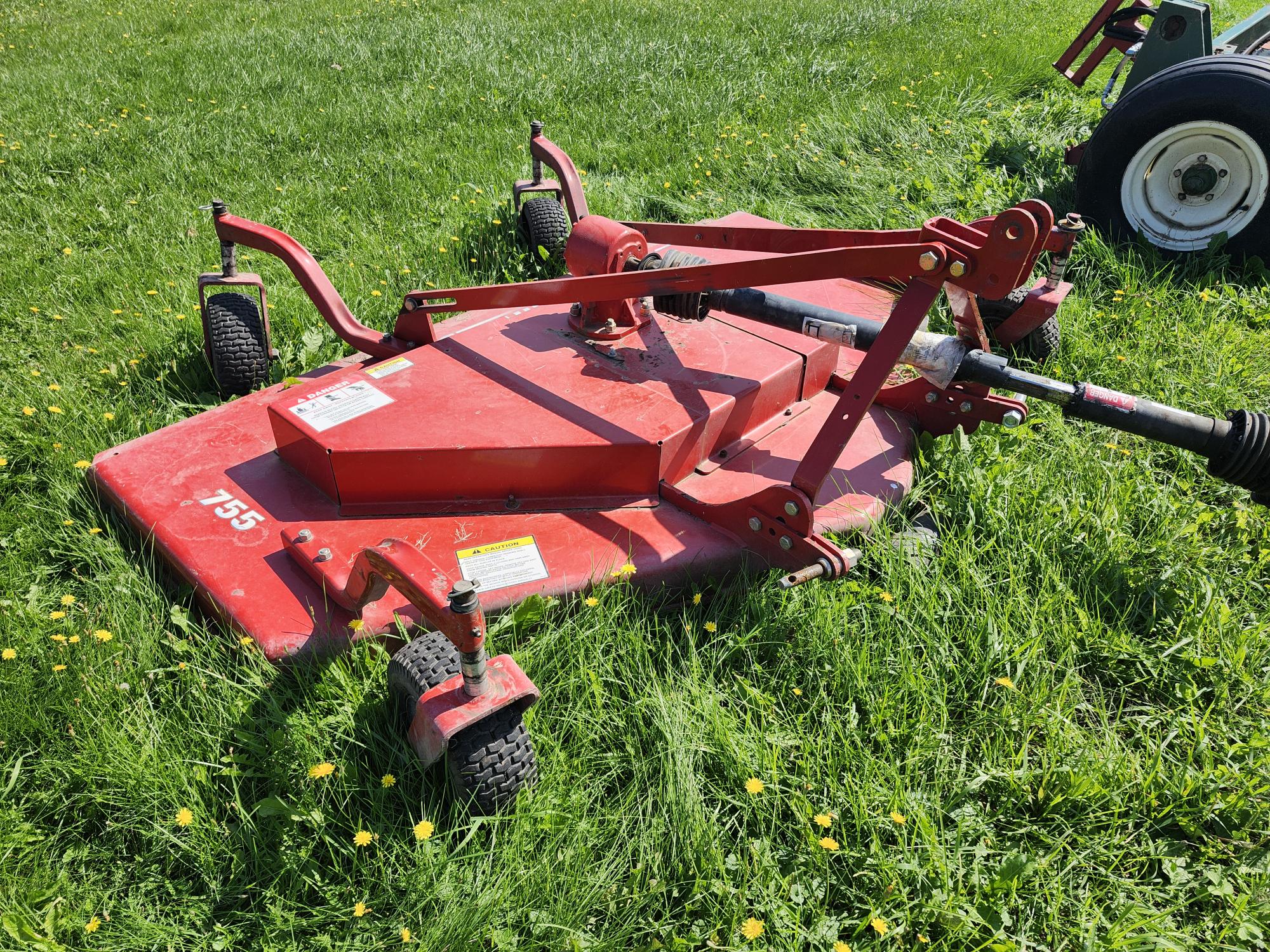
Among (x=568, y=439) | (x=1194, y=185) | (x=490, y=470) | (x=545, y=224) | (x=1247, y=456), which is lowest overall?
(x=490, y=470)

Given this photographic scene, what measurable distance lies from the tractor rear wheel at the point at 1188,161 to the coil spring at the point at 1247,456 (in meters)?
2.30

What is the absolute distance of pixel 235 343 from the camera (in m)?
3.10

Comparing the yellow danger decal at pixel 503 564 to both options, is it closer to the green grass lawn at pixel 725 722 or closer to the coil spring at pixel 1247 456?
the green grass lawn at pixel 725 722

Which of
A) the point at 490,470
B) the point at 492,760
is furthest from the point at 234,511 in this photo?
the point at 492,760

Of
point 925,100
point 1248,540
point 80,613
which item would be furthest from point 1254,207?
point 80,613

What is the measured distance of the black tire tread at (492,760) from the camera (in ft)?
5.77

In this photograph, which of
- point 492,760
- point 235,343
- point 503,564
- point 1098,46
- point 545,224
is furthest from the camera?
point 1098,46

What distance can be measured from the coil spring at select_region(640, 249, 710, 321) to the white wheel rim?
2541mm

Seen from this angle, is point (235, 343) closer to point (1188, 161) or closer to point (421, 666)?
point (421, 666)

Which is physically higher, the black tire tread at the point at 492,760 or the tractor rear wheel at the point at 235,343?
the tractor rear wheel at the point at 235,343

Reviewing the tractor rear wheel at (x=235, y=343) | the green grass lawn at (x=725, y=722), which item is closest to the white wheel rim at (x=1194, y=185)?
the green grass lawn at (x=725, y=722)

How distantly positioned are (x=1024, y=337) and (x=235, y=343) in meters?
2.80

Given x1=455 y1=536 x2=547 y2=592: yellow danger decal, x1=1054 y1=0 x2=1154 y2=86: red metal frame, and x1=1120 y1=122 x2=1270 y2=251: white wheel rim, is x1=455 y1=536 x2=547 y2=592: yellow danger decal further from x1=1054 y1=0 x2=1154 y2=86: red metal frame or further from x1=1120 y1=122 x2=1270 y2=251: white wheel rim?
x1=1054 y1=0 x2=1154 y2=86: red metal frame

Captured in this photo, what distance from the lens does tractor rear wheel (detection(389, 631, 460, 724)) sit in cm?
182
